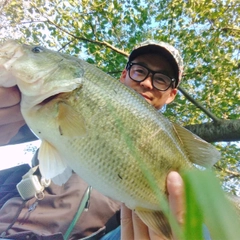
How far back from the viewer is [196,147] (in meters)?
1.24

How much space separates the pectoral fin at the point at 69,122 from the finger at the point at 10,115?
0.24 m

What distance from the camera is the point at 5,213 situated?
1.73 metres

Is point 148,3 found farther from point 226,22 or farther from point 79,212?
point 79,212

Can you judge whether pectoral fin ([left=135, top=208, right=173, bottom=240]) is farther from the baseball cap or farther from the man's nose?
the baseball cap

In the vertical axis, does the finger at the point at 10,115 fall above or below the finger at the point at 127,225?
above

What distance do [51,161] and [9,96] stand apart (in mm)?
311

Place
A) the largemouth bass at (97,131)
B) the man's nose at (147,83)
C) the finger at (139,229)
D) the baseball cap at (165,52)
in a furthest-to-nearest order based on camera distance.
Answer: the baseball cap at (165,52)
the man's nose at (147,83)
the finger at (139,229)
the largemouth bass at (97,131)

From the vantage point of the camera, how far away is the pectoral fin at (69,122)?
Result: 1046 millimetres

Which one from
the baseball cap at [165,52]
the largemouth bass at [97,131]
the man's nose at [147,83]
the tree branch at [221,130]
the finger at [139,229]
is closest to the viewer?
the largemouth bass at [97,131]

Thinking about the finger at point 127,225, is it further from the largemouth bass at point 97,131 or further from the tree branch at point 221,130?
the tree branch at point 221,130

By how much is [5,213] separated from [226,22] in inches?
190

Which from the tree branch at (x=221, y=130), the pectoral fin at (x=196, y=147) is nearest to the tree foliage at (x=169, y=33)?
the tree branch at (x=221, y=130)

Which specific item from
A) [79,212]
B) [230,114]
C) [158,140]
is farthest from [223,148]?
[158,140]

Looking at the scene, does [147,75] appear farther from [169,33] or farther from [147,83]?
[169,33]
